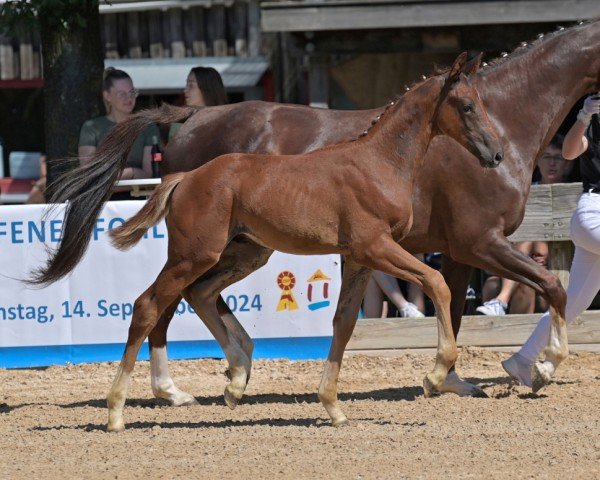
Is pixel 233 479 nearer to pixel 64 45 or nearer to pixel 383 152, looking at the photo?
pixel 383 152

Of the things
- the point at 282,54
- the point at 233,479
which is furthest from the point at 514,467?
the point at 282,54

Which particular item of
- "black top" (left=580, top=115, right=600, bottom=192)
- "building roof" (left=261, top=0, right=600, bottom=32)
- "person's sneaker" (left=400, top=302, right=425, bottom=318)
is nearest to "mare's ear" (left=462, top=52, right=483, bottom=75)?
"black top" (left=580, top=115, right=600, bottom=192)

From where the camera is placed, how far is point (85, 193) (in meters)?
7.18

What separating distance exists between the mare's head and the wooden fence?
2.60 meters

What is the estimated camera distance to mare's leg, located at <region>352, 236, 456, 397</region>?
19.7ft

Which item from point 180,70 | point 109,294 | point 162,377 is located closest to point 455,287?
point 162,377

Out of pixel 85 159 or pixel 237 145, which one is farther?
pixel 237 145

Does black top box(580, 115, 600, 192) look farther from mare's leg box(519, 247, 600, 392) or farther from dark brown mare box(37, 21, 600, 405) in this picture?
mare's leg box(519, 247, 600, 392)

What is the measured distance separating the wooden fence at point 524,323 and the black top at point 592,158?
108 centimetres

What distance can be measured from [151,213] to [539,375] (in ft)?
8.25

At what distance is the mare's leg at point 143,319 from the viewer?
21.2 ft

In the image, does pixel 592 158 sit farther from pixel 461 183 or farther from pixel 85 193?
pixel 85 193

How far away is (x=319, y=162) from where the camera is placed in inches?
252

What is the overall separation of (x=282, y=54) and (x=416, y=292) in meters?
5.92
